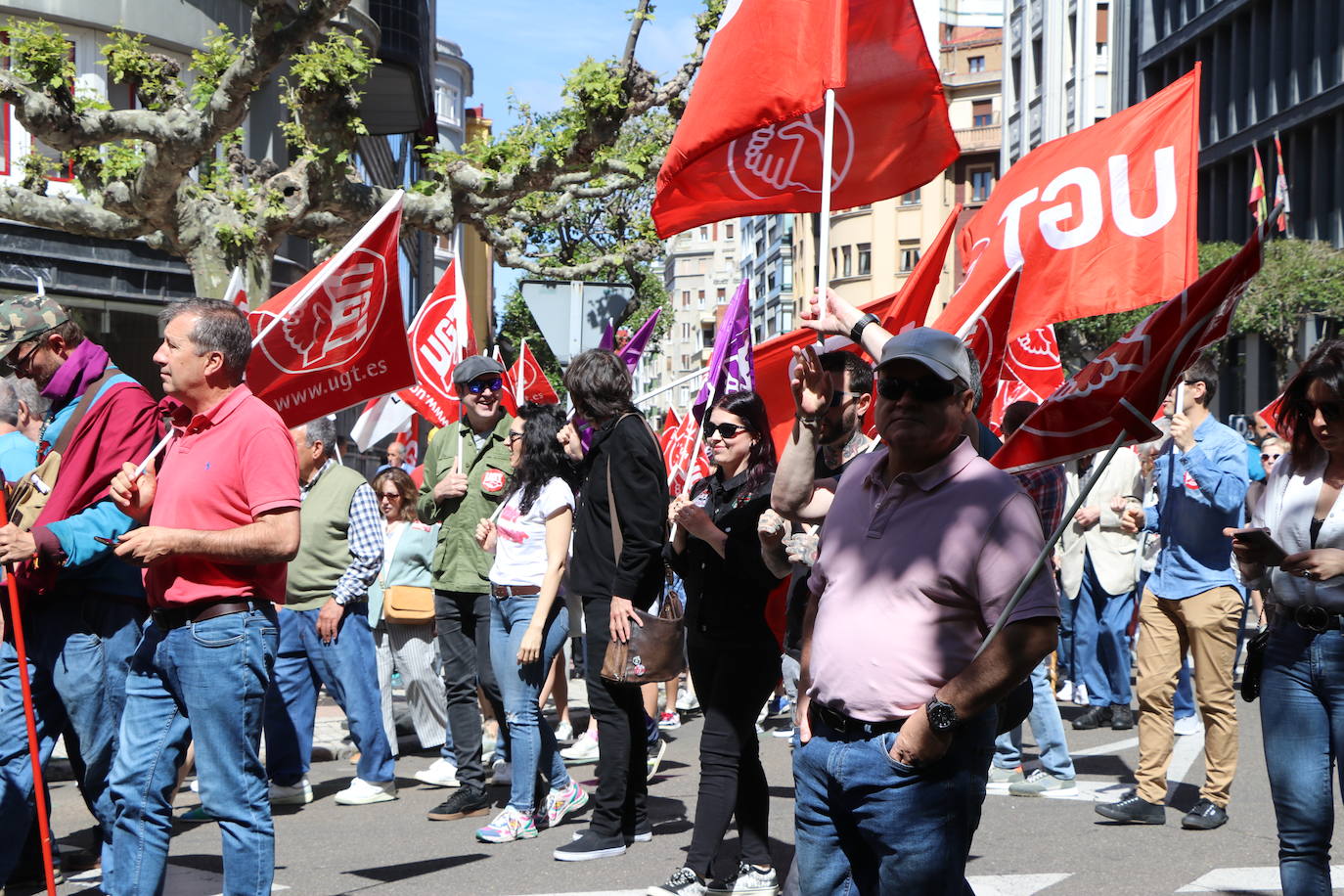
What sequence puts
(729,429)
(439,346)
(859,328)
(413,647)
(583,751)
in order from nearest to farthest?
(859,328), (729,429), (413,647), (583,751), (439,346)

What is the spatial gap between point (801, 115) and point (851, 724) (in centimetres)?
294

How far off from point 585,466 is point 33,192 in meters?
8.31

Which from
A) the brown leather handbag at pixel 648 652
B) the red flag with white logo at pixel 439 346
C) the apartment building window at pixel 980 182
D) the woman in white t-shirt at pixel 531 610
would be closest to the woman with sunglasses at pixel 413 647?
the woman in white t-shirt at pixel 531 610

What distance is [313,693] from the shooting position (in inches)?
328

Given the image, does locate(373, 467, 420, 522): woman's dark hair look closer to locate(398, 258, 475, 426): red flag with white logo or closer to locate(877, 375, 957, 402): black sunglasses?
locate(398, 258, 475, 426): red flag with white logo

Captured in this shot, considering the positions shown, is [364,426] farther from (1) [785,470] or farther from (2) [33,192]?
(1) [785,470]

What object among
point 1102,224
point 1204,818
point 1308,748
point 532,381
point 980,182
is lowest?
point 1204,818

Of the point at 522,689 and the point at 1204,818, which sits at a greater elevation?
the point at 522,689

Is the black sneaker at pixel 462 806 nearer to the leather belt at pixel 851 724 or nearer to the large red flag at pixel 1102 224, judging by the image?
the large red flag at pixel 1102 224

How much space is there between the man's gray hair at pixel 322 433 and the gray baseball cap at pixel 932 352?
4.87 metres

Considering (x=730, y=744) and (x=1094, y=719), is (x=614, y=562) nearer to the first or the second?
(x=730, y=744)

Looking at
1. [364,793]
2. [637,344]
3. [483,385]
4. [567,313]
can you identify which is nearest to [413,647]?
[364,793]

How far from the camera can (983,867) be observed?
6.58 meters

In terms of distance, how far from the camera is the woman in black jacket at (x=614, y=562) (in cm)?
670
